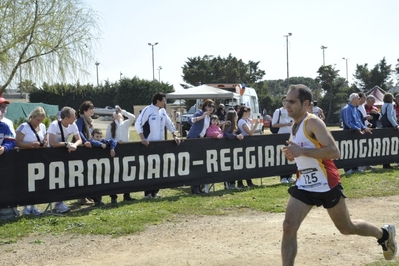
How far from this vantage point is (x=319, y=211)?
30.8 feet

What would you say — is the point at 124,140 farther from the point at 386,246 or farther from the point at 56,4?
the point at 56,4

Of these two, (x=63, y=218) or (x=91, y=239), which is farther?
(x=63, y=218)

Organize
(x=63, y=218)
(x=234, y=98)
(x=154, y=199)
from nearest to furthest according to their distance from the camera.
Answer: (x=63, y=218)
(x=154, y=199)
(x=234, y=98)

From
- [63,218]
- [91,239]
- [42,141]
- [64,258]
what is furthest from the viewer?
[42,141]

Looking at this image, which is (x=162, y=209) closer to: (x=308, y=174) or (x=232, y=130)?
(x=232, y=130)

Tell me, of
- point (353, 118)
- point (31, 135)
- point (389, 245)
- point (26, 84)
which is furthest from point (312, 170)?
point (26, 84)

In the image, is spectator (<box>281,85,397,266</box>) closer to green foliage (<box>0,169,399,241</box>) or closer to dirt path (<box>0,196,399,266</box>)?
dirt path (<box>0,196,399,266</box>)

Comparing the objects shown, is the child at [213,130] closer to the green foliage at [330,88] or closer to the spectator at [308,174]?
the spectator at [308,174]

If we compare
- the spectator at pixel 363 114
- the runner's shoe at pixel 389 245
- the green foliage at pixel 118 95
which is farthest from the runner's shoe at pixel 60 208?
the green foliage at pixel 118 95

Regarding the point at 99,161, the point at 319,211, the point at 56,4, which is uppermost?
the point at 56,4

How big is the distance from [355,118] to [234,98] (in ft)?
39.3

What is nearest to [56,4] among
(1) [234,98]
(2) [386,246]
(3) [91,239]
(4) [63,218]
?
(1) [234,98]

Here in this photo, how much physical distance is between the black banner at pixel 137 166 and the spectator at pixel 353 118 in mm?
237

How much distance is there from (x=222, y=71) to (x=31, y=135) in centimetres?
6591
